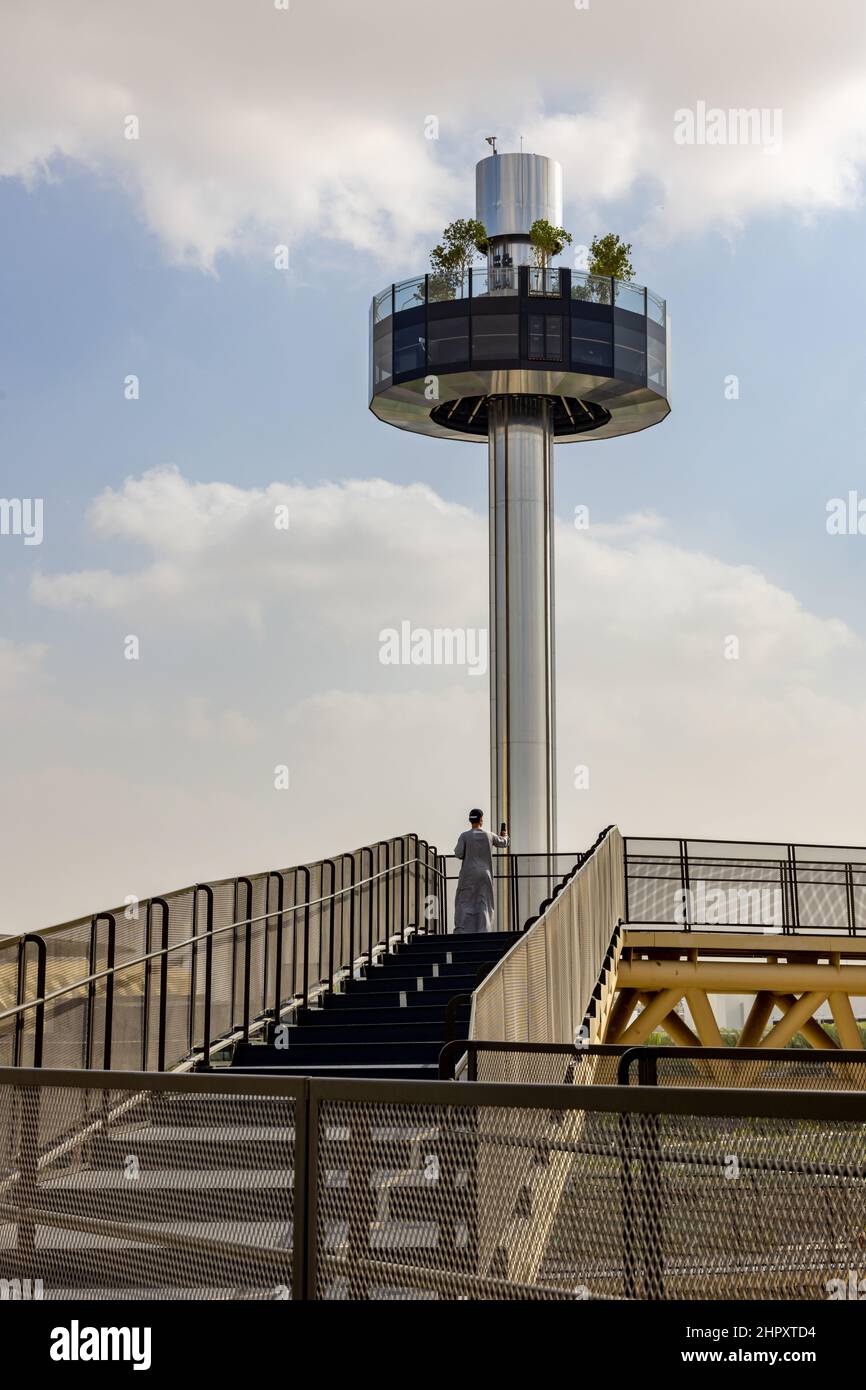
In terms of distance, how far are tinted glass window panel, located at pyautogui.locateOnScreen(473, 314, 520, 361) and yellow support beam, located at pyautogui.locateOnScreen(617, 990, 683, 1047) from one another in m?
16.5

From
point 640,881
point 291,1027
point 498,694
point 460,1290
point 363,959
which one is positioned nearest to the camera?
point 460,1290

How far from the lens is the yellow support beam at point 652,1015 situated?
118ft

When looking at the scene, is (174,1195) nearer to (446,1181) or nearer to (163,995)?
(446,1181)

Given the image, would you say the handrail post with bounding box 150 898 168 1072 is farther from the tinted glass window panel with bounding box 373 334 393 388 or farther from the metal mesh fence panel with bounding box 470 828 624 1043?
the tinted glass window panel with bounding box 373 334 393 388

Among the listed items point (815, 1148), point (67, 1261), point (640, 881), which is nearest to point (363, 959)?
point (640, 881)

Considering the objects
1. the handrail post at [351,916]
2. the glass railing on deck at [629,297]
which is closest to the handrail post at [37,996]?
the handrail post at [351,916]

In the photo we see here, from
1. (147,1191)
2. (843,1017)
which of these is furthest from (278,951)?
(843,1017)

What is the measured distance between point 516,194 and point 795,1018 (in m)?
22.3

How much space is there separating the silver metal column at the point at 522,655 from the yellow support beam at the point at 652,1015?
6.39 metres

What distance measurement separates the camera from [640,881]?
33188 millimetres

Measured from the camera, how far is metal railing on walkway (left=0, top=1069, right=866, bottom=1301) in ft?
16.8

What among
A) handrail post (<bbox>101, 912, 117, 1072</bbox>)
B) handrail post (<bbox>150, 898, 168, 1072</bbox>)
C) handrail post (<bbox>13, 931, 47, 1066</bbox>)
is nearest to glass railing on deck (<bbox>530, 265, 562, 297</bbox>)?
handrail post (<bbox>150, 898, 168, 1072</bbox>)
